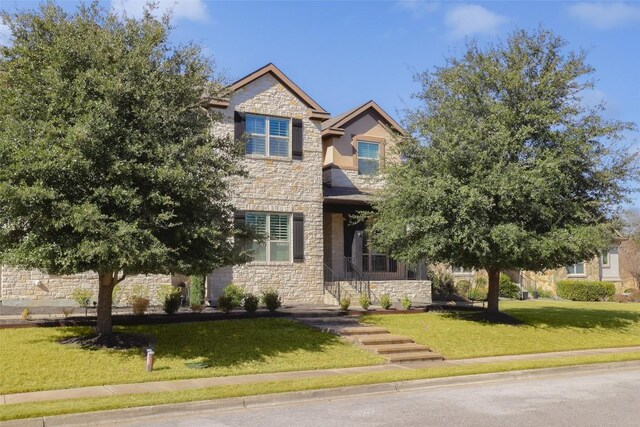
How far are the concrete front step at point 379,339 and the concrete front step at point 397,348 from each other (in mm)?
156

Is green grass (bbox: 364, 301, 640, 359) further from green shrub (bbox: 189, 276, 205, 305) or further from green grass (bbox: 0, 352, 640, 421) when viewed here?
green shrub (bbox: 189, 276, 205, 305)

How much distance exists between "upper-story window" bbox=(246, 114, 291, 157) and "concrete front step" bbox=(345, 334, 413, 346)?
9283mm

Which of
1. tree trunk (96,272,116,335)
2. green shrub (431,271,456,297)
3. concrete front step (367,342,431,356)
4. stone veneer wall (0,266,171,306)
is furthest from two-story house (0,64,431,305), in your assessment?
concrete front step (367,342,431,356)

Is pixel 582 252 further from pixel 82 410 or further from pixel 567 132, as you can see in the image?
pixel 82 410

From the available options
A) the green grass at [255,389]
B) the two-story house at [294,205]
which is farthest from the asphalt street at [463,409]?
the two-story house at [294,205]

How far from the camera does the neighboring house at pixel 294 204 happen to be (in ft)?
76.2

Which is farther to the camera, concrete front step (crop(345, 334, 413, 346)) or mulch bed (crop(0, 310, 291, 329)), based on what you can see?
concrete front step (crop(345, 334, 413, 346))

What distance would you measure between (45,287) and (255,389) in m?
11.9

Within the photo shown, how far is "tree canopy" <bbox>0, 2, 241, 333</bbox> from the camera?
12344 mm

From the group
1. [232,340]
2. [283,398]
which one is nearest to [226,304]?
[232,340]

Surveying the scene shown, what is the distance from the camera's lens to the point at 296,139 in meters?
24.2

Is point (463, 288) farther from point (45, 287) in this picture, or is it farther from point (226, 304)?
point (45, 287)

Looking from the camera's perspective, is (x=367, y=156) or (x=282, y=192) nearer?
(x=282, y=192)

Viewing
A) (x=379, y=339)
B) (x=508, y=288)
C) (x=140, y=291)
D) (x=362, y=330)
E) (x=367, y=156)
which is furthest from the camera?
(x=508, y=288)
